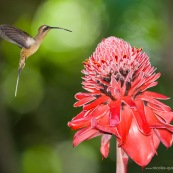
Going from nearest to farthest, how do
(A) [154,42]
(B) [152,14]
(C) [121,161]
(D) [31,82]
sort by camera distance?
1. (C) [121,161]
2. (A) [154,42]
3. (B) [152,14]
4. (D) [31,82]

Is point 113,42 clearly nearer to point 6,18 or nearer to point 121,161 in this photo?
point 121,161

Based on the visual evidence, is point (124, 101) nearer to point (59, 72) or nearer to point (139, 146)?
point (139, 146)

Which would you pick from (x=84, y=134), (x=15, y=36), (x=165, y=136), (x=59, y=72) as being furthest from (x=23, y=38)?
(x=59, y=72)

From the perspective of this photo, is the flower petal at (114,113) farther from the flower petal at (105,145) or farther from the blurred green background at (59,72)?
the blurred green background at (59,72)

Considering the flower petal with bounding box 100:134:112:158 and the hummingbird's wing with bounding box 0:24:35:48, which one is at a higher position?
the hummingbird's wing with bounding box 0:24:35:48

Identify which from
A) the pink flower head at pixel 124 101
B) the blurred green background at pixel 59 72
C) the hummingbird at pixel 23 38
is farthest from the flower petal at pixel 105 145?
the blurred green background at pixel 59 72

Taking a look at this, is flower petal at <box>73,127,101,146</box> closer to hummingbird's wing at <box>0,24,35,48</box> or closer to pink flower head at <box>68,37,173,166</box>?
pink flower head at <box>68,37,173,166</box>

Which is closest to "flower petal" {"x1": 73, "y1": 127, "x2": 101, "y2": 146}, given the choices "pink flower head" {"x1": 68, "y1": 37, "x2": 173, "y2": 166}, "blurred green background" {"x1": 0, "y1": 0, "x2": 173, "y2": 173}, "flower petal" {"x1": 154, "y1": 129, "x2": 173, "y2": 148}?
"pink flower head" {"x1": 68, "y1": 37, "x2": 173, "y2": 166}

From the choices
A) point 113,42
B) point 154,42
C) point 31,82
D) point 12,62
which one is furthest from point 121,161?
point 31,82
